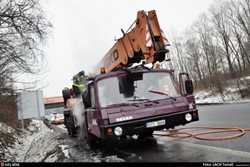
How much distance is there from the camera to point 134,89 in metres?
7.61

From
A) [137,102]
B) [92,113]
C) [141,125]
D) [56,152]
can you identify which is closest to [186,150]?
[141,125]

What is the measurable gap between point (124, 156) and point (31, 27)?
6.87 m

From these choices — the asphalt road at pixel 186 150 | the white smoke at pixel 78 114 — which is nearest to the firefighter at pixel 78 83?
the white smoke at pixel 78 114

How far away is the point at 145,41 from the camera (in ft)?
24.6

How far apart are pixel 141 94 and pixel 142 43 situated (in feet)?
4.42

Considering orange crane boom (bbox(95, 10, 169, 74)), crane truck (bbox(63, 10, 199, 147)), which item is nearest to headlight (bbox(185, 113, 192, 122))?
crane truck (bbox(63, 10, 199, 147))

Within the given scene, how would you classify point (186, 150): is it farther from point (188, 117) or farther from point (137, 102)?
point (137, 102)

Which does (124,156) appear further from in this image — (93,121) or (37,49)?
(37,49)

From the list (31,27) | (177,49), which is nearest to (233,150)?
(31,27)

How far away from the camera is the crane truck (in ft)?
23.1

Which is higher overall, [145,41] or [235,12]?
[235,12]

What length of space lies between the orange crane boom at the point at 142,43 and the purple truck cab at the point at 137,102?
683 millimetres

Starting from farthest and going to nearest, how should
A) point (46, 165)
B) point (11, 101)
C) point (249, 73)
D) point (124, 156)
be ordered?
point (249, 73), point (11, 101), point (124, 156), point (46, 165)

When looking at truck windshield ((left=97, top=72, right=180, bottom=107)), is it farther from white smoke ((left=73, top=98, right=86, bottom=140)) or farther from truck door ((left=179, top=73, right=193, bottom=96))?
white smoke ((left=73, top=98, right=86, bottom=140))
